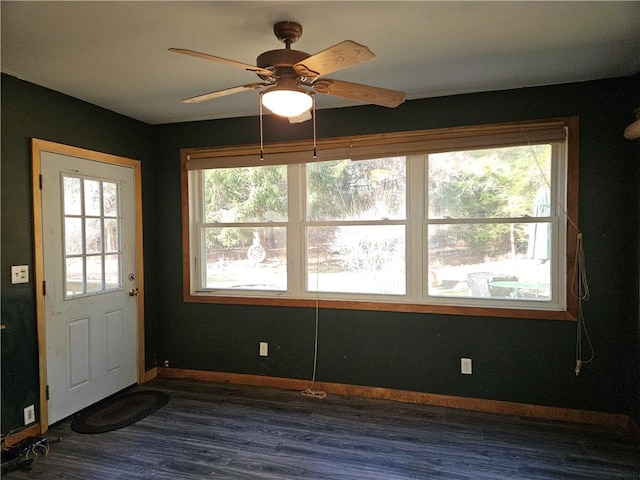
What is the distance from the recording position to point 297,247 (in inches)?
142

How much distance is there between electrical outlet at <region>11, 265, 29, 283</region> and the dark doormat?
1137mm

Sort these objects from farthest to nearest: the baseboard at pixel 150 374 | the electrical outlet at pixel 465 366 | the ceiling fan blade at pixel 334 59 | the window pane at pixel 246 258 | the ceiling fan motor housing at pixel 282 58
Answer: the baseboard at pixel 150 374 → the window pane at pixel 246 258 → the electrical outlet at pixel 465 366 → the ceiling fan motor housing at pixel 282 58 → the ceiling fan blade at pixel 334 59

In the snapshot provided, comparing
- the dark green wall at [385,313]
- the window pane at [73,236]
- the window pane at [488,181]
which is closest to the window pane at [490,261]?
the window pane at [488,181]

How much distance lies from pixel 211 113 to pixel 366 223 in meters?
1.73

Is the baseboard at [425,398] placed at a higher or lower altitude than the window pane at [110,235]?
lower

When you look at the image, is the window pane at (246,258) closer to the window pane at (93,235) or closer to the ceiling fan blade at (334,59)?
the window pane at (93,235)

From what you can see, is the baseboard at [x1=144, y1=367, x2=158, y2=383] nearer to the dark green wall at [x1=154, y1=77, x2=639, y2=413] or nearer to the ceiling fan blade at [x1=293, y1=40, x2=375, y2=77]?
the dark green wall at [x1=154, y1=77, x2=639, y2=413]

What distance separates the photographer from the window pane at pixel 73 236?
3.03m

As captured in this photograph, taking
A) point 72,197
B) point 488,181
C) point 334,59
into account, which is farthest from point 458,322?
point 72,197

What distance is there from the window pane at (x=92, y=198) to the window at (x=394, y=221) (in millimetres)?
772

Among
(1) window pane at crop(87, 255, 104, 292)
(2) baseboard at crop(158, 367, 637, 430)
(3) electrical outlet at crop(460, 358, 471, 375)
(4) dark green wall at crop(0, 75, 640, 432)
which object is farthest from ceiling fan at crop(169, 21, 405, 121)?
(2) baseboard at crop(158, 367, 637, 430)

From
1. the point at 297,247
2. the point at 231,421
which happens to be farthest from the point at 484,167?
the point at 231,421

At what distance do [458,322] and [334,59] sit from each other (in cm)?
233

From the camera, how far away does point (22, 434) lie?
2.70 metres
